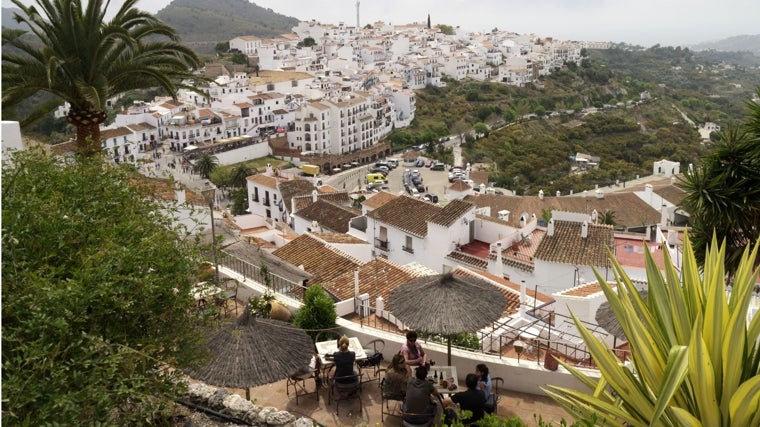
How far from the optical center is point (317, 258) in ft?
66.1

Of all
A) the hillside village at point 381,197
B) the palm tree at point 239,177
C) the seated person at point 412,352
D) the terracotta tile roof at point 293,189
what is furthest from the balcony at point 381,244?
the palm tree at point 239,177

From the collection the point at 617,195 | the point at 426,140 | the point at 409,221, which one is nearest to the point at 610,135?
the point at 426,140

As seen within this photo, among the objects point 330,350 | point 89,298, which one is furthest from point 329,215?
point 89,298

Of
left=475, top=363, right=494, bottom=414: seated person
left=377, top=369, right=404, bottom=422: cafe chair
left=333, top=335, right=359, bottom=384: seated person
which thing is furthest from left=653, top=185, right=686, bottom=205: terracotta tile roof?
left=333, top=335, right=359, bottom=384: seated person

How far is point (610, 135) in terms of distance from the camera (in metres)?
94.1

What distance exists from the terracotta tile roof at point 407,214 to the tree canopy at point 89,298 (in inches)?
818

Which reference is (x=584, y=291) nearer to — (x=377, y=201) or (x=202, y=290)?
(x=202, y=290)

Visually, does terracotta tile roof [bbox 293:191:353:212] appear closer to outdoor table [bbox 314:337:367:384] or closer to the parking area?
the parking area

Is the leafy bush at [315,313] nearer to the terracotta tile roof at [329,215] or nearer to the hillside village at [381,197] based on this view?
the hillside village at [381,197]

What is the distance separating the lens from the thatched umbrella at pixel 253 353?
7.41 m

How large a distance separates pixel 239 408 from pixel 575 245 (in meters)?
17.7

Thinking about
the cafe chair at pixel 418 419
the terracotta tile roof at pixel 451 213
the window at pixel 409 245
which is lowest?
the window at pixel 409 245

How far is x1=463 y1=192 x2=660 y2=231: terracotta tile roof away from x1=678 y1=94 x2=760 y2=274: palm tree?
29572 mm

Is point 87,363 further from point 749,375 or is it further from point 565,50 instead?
point 565,50
